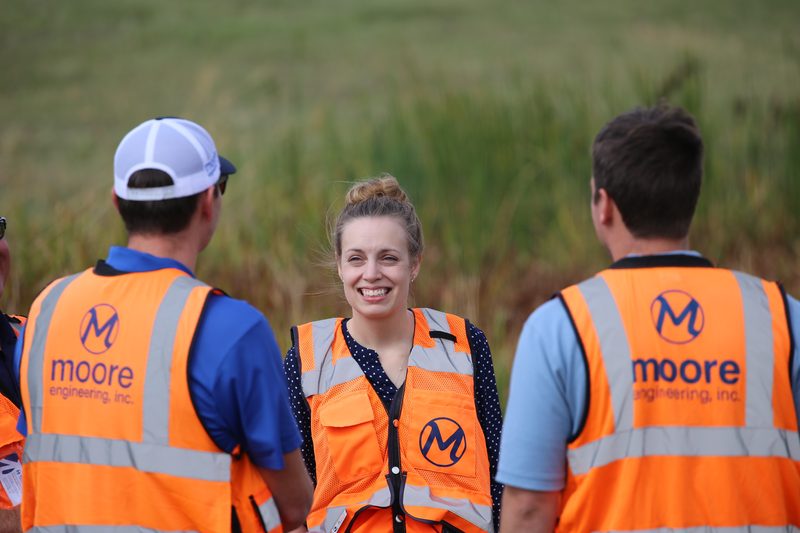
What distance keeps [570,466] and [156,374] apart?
963mm

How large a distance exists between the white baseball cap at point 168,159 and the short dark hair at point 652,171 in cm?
96

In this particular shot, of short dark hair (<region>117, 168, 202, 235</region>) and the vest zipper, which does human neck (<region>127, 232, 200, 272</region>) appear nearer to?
short dark hair (<region>117, 168, 202, 235</region>)

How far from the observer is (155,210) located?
272 centimetres

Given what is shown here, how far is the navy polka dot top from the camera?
3.56 metres

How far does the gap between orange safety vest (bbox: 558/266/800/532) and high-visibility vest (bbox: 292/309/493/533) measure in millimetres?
Result: 973

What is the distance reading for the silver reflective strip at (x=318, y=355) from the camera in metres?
3.56

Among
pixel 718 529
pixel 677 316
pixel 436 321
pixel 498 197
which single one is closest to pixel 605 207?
pixel 677 316

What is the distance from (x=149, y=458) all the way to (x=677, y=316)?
4.07 ft

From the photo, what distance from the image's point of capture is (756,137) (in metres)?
10.4

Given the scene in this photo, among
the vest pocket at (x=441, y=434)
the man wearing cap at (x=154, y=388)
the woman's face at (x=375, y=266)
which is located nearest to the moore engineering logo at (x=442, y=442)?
the vest pocket at (x=441, y=434)

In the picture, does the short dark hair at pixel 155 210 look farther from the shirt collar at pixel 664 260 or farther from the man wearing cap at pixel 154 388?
the shirt collar at pixel 664 260

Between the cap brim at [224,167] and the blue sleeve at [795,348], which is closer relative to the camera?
the blue sleeve at [795,348]

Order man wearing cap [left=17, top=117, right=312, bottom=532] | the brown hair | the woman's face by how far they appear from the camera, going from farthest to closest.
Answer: the brown hair, the woman's face, man wearing cap [left=17, top=117, right=312, bottom=532]

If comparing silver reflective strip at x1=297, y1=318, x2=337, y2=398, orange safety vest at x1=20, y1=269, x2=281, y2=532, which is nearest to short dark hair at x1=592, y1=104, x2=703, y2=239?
orange safety vest at x1=20, y1=269, x2=281, y2=532
